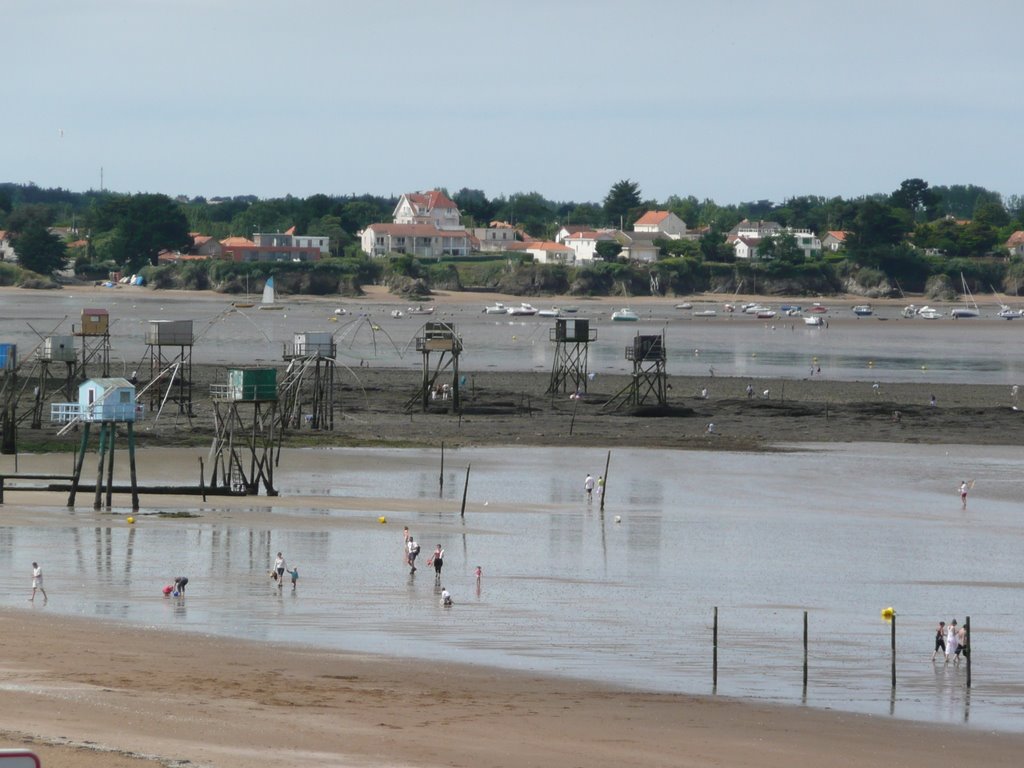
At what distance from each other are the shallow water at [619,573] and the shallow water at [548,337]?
27379 mm

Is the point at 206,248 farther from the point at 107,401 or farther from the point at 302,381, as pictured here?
the point at 107,401

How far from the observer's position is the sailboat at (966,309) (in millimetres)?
163250

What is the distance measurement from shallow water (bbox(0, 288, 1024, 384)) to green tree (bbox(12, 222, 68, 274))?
12396 mm

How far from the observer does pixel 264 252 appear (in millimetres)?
192125

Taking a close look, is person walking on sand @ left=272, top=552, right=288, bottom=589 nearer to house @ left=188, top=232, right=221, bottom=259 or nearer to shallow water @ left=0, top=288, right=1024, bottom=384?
shallow water @ left=0, top=288, right=1024, bottom=384

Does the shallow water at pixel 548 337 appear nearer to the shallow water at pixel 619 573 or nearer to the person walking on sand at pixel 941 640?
the shallow water at pixel 619 573

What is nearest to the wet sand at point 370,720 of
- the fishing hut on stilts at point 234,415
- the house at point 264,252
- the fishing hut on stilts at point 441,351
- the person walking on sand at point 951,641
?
the person walking on sand at point 951,641

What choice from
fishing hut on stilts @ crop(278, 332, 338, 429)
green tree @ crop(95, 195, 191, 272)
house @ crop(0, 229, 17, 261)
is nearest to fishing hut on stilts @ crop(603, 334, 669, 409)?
fishing hut on stilts @ crop(278, 332, 338, 429)

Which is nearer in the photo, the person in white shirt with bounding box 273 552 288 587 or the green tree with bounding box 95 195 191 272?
the person in white shirt with bounding box 273 552 288 587

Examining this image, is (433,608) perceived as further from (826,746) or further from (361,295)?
(361,295)

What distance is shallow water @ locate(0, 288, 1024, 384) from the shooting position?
299 feet

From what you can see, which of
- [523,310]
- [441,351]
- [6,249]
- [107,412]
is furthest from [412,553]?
[6,249]

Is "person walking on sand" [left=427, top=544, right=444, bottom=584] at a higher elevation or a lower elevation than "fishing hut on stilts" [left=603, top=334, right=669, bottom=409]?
lower

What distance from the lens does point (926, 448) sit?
A: 5716 centimetres
